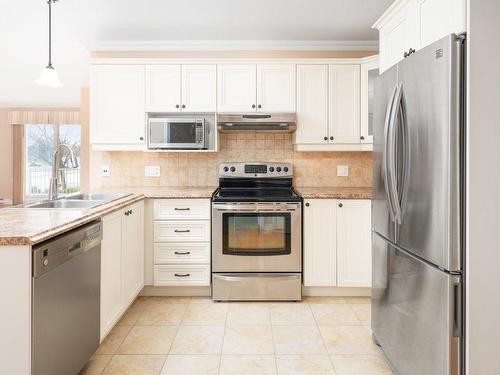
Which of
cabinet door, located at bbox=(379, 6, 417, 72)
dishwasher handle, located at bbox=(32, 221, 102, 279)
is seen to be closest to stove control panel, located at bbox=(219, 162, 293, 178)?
cabinet door, located at bbox=(379, 6, 417, 72)

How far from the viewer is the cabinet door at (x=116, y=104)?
3.42 m

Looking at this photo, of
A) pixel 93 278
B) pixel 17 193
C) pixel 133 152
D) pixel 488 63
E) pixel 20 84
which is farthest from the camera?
pixel 17 193

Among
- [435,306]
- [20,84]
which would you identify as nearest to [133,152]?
[435,306]

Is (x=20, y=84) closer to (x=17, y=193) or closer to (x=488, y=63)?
(x=17, y=193)

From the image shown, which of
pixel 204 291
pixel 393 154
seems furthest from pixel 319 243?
pixel 393 154

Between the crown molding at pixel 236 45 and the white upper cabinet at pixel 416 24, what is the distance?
4.30ft

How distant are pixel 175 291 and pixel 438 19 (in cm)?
280

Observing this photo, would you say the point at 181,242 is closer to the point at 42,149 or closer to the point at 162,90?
the point at 162,90

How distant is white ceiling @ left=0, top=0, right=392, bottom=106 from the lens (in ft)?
9.56

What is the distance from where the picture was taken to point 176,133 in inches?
132

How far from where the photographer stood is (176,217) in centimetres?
316

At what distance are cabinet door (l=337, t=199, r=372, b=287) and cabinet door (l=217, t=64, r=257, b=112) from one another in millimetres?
1271

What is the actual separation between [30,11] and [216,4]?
5.21ft

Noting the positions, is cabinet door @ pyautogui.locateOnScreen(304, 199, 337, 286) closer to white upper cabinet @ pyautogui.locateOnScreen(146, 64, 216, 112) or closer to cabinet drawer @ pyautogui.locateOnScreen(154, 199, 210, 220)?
cabinet drawer @ pyautogui.locateOnScreen(154, 199, 210, 220)
